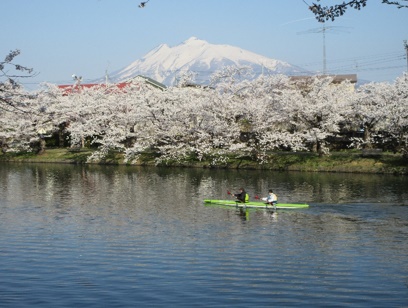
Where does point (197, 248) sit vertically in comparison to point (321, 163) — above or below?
below

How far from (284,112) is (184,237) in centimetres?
3692

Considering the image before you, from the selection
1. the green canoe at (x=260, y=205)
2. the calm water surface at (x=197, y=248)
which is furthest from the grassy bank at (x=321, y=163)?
the green canoe at (x=260, y=205)

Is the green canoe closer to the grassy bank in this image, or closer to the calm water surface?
the calm water surface

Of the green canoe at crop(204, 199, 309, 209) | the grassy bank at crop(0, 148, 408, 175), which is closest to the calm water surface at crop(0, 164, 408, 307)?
the green canoe at crop(204, 199, 309, 209)

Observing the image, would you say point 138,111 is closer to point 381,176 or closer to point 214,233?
point 381,176

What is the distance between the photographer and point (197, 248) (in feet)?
81.1

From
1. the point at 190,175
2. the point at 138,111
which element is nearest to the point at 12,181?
the point at 190,175

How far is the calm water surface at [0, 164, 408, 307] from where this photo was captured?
18.2 m

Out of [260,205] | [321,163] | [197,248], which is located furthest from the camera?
[321,163]

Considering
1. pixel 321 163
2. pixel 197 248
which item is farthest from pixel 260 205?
pixel 321 163

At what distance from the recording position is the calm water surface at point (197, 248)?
18.2m

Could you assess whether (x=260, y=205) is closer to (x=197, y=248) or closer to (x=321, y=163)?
(x=197, y=248)

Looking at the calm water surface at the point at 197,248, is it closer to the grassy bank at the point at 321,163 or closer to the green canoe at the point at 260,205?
the green canoe at the point at 260,205

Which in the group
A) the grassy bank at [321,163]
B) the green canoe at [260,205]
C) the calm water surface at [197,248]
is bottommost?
the calm water surface at [197,248]
